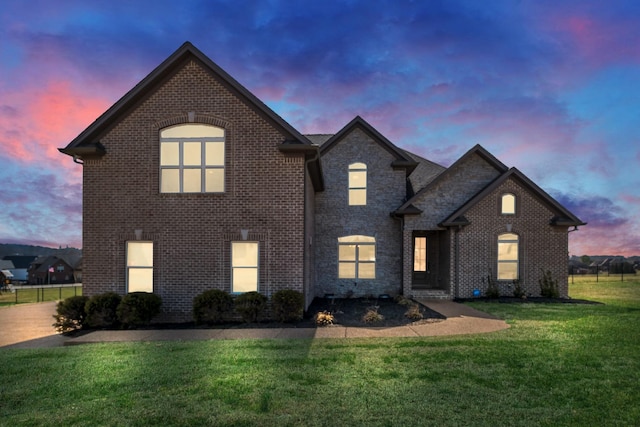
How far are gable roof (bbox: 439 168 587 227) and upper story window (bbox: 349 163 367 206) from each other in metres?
3.90

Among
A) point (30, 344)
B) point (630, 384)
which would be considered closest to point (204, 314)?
point (30, 344)

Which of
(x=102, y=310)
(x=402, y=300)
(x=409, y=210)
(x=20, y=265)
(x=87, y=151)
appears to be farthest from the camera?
(x=20, y=265)

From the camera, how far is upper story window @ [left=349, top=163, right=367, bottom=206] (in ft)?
61.0

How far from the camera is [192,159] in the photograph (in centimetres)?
1233

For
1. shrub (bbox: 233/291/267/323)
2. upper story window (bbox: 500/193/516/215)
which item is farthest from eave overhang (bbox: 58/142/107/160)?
upper story window (bbox: 500/193/516/215)

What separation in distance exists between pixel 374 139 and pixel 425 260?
678cm

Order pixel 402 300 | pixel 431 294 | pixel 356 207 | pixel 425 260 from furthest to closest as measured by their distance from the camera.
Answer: pixel 425 260 < pixel 356 207 < pixel 431 294 < pixel 402 300

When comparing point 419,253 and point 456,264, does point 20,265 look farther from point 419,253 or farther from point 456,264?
point 456,264

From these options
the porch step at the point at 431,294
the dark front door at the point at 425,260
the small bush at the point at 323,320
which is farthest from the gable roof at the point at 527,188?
the small bush at the point at 323,320

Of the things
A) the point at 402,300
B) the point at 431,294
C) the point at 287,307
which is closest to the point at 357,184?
the point at 402,300

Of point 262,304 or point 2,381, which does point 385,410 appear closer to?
point 2,381

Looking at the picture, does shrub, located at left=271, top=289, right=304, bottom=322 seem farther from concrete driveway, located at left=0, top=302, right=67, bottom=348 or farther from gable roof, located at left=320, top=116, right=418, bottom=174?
gable roof, located at left=320, top=116, right=418, bottom=174

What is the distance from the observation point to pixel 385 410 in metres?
4.95

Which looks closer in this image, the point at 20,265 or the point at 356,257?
the point at 356,257
